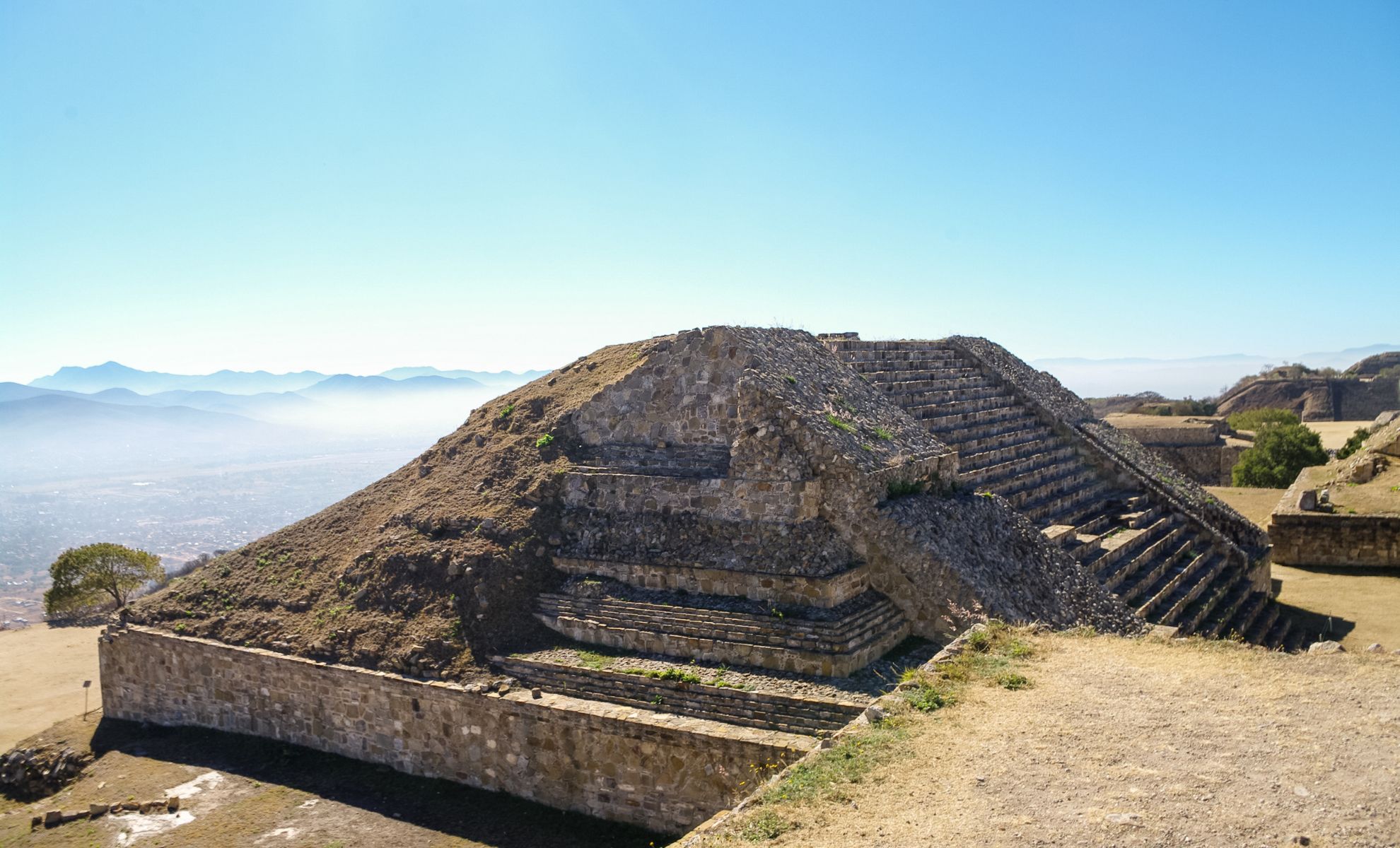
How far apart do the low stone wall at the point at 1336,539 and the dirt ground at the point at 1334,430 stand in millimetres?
22163

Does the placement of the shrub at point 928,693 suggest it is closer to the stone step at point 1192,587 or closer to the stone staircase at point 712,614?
the stone staircase at point 712,614

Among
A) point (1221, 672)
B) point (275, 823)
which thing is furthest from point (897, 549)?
point (275, 823)

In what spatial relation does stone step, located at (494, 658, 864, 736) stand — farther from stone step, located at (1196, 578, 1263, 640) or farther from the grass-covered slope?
stone step, located at (1196, 578, 1263, 640)

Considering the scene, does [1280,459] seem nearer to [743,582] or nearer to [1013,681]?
[743,582]

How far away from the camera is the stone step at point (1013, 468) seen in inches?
473

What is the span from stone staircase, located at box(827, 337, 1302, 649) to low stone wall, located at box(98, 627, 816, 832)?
553cm

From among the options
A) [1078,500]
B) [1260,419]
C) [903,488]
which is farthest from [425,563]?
[1260,419]

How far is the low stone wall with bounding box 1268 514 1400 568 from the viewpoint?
49.0 ft

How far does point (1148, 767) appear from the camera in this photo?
5098 mm

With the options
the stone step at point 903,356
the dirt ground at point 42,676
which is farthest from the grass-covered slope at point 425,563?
the dirt ground at point 42,676

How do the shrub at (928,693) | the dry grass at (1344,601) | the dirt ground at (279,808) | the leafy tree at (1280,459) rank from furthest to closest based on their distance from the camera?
the leafy tree at (1280,459) → the dry grass at (1344,601) → the dirt ground at (279,808) → the shrub at (928,693)

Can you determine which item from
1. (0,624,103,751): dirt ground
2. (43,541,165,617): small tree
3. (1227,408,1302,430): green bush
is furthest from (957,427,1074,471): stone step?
(1227,408,1302,430): green bush

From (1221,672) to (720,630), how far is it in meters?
4.45

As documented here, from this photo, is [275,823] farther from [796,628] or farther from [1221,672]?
[1221,672]
